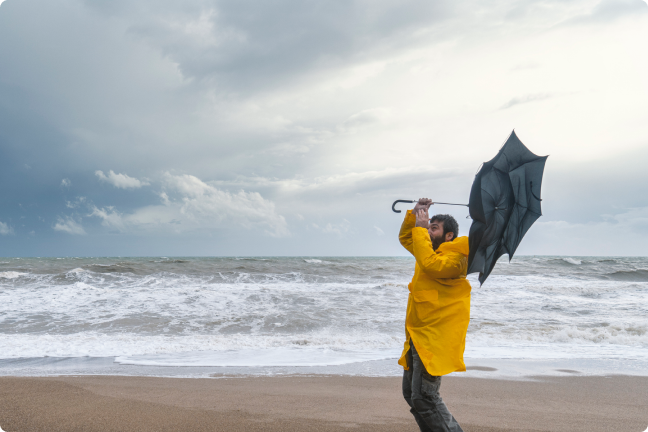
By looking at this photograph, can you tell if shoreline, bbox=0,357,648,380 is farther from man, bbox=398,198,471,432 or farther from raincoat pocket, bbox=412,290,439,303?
raincoat pocket, bbox=412,290,439,303

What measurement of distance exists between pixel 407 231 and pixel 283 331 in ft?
20.0

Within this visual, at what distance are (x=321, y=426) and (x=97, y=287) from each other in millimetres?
13591

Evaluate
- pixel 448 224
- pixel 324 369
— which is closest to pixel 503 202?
pixel 448 224

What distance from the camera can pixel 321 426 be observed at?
344 cm

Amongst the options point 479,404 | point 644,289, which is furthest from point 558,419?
point 644,289

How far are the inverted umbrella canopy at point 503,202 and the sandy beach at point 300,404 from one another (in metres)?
1.92

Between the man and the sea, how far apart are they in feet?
9.90

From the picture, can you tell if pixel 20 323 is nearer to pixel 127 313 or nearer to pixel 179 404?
pixel 127 313

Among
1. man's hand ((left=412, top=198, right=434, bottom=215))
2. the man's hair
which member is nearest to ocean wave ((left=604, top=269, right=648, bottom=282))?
the man's hair

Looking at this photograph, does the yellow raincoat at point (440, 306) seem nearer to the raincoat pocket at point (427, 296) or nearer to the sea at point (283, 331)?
the raincoat pocket at point (427, 296)

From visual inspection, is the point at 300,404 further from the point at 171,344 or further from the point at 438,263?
the point at 171,344

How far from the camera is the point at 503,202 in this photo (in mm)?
2521

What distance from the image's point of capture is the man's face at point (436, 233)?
2637 mm

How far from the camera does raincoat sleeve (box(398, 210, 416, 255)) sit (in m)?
2.71
